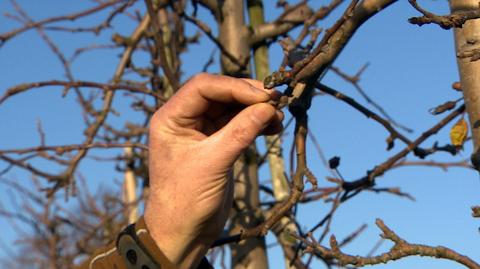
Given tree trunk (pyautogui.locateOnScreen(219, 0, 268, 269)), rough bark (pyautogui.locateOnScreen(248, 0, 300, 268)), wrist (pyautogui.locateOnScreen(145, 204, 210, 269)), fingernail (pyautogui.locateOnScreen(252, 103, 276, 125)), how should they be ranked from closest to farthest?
1. fingernail (pyautogui.locateOnScreen(252, 103, 276, 125))
2. wrist (pyautogui.locateOnScreen(145, 204, 210, 269))
3. tree trunk (pyautogui.locateOnScreen(219, 0, 268, 269))
4. rough bark (pyautogui.locateOnScreen(248, 0, 300, 268))

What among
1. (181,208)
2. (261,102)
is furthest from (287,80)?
(181,208)

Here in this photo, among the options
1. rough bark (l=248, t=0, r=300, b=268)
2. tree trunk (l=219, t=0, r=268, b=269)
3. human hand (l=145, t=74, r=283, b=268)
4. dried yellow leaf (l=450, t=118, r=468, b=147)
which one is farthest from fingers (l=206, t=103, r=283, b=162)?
rough bark (l=248, t=0, r=300, b=268)

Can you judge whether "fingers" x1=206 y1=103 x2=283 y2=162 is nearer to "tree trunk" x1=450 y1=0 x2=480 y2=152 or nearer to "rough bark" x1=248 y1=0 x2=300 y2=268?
"tree trunk" x1=450 y1=0 x2=480 y2=152

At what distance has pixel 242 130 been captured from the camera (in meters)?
1.52

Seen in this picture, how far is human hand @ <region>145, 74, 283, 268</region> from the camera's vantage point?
4.95 feet

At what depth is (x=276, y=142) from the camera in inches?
152

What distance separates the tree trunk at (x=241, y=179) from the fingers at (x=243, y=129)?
1.59 meters

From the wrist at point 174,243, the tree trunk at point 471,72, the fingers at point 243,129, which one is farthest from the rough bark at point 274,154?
the tree trunk at point 471,72

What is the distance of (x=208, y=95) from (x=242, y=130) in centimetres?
11

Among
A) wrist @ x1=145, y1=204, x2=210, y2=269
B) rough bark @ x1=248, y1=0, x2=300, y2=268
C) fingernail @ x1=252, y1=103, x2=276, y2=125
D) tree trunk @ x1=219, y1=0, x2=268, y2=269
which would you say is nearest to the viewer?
fingernail @ x1=252, y1=103, x2=276, y2=125

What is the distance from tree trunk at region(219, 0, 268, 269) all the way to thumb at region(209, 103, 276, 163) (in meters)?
1.59

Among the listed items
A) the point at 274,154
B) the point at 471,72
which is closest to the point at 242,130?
the point at 471,72

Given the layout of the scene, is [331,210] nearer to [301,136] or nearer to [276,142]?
[301,136]

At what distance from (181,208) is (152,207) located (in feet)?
0.38
